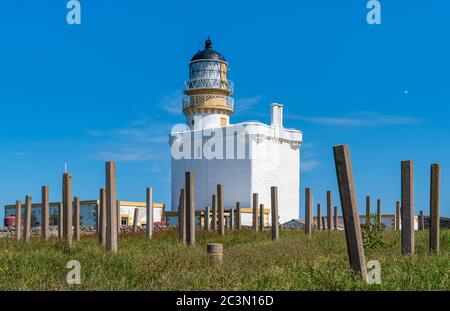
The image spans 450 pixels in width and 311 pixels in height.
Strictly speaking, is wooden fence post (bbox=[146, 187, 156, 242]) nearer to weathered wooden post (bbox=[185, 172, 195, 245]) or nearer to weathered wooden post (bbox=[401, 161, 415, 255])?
weathered wooden post (bbox=[185, 172, 195, 245])

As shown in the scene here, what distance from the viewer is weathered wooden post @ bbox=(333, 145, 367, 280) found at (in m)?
8.83

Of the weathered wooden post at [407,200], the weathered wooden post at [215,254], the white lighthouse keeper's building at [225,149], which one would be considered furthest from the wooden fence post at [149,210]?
the white lighthouse keeper's building at [225,149]

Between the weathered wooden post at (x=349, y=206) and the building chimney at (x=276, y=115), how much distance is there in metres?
37.2

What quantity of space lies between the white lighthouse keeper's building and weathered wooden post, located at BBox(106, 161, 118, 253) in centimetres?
2728

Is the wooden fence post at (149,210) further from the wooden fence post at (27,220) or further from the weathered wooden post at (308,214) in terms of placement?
the weathered wooden post at (308,214)

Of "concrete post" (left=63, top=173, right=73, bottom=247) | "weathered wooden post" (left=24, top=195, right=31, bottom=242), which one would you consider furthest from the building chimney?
"concrete post" (left=63, top=173, right=73, bottom=247)

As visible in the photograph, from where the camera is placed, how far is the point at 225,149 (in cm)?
4388

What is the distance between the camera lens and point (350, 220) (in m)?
8.91

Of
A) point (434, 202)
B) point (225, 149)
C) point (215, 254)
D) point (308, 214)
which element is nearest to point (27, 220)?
point (308, 214)

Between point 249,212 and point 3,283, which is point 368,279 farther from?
point 249,212

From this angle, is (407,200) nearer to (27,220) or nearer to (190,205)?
(190,205)
